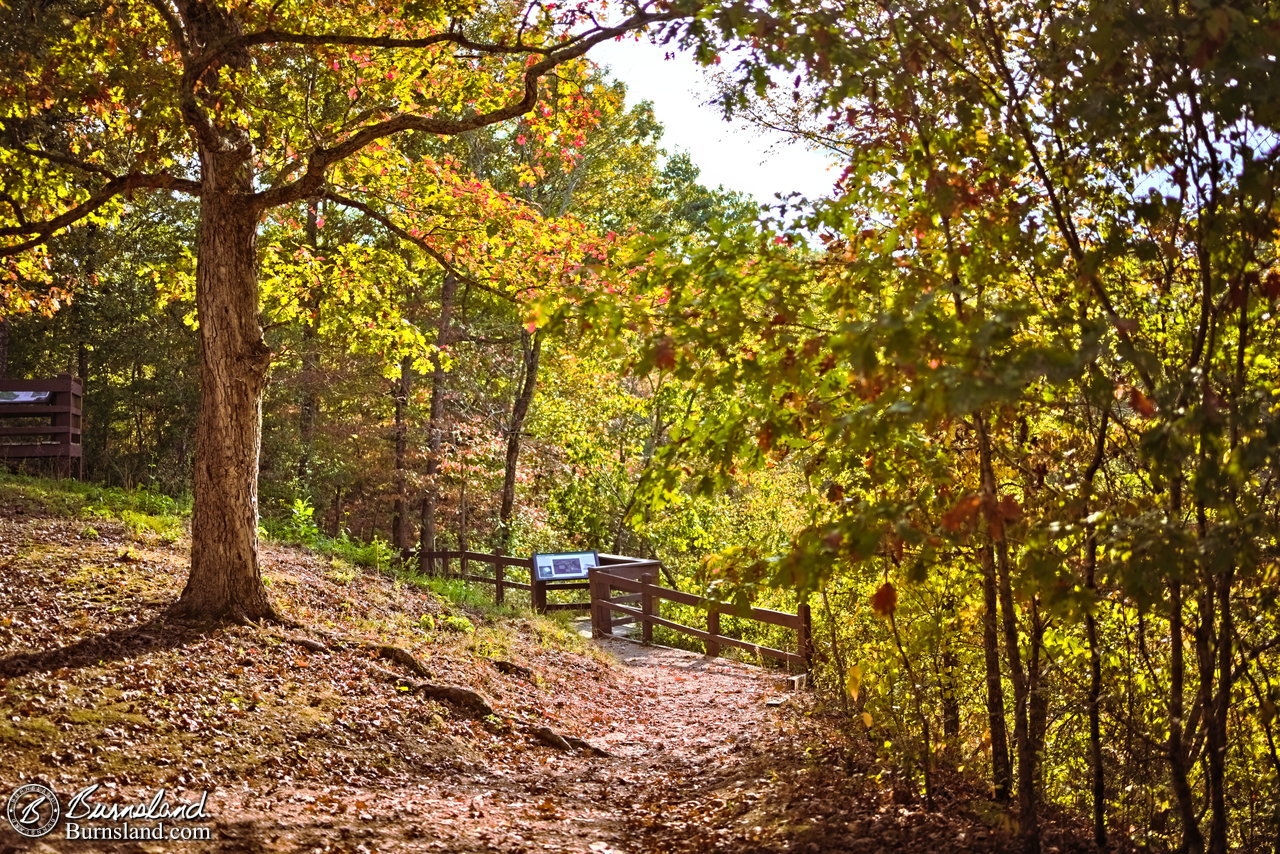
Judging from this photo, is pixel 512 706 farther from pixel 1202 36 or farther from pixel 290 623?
pixel 1202 36

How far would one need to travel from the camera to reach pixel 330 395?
2178 centimetres

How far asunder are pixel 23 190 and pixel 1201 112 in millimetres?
9324

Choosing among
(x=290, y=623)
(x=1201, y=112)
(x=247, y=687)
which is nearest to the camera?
(x=1201, y=112)

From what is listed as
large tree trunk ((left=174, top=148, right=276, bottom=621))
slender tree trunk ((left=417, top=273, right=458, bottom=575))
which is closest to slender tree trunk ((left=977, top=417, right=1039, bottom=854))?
large tree trunk ((left=174, top=148, right=276, bottom=621))

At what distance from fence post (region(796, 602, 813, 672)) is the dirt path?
1.68 feet

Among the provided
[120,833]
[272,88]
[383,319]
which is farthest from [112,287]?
[120,833]

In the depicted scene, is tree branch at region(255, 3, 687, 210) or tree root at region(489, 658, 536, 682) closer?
tree branch at region(255, 3, 687, 210)

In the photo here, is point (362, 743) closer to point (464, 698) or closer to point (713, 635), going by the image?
point (464, 698)

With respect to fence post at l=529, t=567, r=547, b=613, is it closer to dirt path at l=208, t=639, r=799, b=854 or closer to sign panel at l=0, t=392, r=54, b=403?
dirt path at l=208, t=639, r=799, b=854

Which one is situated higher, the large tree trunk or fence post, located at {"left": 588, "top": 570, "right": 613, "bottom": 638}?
the large tree trunk

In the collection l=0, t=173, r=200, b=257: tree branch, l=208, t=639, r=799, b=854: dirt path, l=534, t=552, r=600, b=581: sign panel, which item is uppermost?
l=0, t=173, r=200, b=257: tree branch

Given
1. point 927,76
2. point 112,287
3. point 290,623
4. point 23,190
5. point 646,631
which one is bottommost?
point 646,631

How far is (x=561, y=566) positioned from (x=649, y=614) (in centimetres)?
218

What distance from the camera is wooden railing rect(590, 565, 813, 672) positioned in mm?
11836
